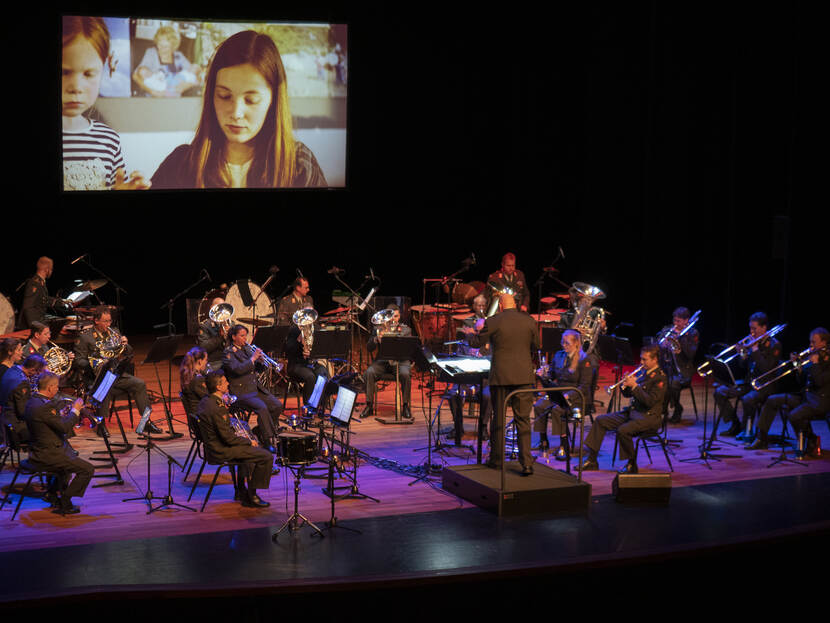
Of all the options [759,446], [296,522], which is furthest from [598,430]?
[296,522]

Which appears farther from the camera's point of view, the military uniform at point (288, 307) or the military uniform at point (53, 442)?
the military uniform at point (288, 307)

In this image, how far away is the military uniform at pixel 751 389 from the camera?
10766 mm

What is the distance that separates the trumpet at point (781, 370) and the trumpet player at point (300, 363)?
476cm

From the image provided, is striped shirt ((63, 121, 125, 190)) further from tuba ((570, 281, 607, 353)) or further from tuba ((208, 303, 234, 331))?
tuba ((570, 281, 607, 353))

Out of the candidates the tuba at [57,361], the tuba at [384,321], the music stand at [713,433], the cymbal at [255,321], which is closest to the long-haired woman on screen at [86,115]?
the cymbal at [255,321]

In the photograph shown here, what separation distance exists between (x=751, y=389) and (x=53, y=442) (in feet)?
23.9

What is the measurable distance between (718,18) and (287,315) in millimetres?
7198

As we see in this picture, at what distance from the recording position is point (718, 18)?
13562mm

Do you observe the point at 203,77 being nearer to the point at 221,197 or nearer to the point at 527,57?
the point at 221,197

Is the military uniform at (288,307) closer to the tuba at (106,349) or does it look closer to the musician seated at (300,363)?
the musician seated at (300,363)

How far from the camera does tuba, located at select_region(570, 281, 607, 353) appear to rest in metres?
11.5

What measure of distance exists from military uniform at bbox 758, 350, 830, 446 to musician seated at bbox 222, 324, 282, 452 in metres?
5.22

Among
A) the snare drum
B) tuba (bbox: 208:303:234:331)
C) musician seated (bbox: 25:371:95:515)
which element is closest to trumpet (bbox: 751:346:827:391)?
the snare drum

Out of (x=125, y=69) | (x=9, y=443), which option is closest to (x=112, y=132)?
(x=125, y=69)
